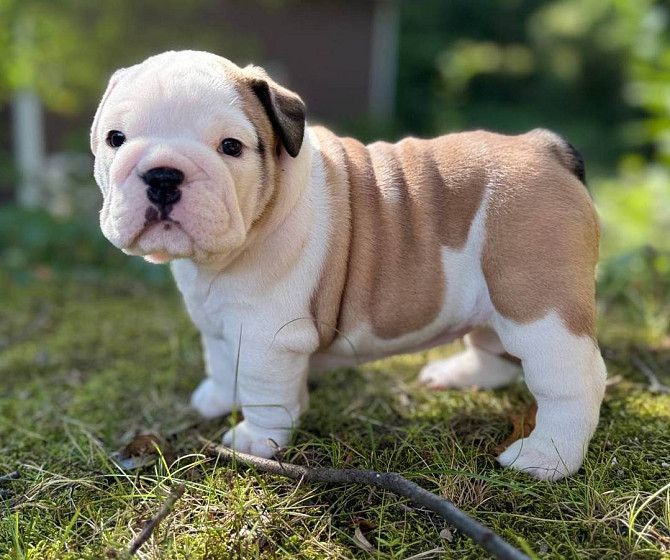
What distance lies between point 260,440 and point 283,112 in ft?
4.22

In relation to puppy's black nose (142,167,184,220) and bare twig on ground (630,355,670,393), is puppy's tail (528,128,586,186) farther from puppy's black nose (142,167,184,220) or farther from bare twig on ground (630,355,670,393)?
puppy's black nose (142,167,184,220)

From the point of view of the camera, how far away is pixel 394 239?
2.50m

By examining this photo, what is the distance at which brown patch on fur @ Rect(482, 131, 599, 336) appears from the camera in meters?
2.31

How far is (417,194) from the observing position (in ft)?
8.25

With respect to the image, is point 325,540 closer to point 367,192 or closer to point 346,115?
point 367,192

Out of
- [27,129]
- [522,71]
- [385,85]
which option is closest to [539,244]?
[27,129]

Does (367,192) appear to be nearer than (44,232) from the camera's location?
Yes

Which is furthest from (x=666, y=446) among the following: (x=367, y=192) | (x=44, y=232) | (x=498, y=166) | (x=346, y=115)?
(x=346, y=115)

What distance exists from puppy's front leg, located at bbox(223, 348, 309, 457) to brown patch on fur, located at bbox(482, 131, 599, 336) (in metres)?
0.84

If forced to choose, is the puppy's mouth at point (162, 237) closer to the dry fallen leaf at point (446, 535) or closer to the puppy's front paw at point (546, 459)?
the dry fallen leaf at point (446, 535)

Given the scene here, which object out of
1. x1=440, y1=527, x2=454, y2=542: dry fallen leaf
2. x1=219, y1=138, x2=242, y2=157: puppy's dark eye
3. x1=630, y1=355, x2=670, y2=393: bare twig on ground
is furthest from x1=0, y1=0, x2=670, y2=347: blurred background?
x1=219, y1=138, x2=242, y2=157: puppy's dark eye

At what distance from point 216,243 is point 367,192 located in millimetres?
713

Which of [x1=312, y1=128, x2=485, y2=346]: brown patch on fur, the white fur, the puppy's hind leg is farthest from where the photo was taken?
the puppy's hind leg

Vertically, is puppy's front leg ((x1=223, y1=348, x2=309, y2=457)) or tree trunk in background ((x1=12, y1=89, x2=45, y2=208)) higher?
puppy's front leg ((x1=223, y1=348, x2=309, y2=457))
